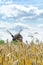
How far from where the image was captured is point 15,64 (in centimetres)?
254

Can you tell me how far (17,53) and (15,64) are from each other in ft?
2.73

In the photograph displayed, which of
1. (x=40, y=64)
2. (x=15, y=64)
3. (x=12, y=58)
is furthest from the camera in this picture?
(x=12, y=58)

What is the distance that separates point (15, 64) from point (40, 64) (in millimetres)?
310

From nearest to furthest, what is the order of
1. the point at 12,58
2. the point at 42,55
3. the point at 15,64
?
the point at 15,64
the point at 12,58
the point at 42,55

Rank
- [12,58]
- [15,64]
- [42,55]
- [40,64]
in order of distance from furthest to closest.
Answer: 1. [42,55]
2. [12,58]
3. [40,64]
4. [15,64]

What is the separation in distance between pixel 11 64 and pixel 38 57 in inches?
19.2

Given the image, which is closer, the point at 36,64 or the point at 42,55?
the point at 36,64

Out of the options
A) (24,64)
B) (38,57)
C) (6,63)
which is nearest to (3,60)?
(6,63)

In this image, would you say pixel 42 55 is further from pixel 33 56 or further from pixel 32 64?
pixel 32 64

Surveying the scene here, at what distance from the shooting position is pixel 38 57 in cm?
312

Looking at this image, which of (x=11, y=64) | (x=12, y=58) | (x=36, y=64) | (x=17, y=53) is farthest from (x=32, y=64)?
(x=17, y=53)

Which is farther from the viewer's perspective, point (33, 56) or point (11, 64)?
point (33, 56)

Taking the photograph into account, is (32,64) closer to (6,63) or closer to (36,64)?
(36,64)

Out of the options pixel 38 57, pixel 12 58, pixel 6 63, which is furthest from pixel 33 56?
pixel 6 63
